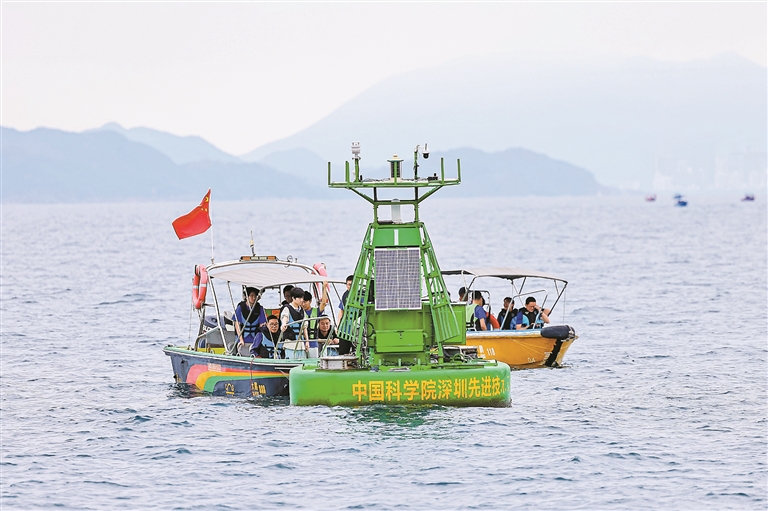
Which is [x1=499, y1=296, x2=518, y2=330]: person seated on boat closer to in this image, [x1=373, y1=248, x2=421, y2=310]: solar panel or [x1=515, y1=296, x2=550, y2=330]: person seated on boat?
[x1=515, y1=296, x2=550, y2=330]: person seated on boat

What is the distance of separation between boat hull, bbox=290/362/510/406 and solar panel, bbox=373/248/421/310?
123 cm

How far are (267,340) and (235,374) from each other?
1028 millimetres

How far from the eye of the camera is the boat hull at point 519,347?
28.9 meters

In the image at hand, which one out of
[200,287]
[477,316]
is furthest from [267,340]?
[477,316]

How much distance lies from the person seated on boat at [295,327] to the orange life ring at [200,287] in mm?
1972

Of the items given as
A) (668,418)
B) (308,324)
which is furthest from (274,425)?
(668,418)

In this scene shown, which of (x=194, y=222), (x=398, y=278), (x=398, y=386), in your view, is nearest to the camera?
(x=398, y=386)

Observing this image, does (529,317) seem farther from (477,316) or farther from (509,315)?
(477,316)

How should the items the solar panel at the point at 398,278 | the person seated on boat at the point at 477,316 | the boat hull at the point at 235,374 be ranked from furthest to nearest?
the person seated on boat at the point at 477,316, the boat hull at the point at 235,374, the solar panel at the point at 398,278

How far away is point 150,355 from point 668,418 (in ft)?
51.2

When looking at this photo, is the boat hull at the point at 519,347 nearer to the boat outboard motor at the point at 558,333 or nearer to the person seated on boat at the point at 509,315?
the boat outboard motor at the point at 558,333

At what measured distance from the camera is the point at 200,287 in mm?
27844

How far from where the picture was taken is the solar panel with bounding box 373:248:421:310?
74.9 feet

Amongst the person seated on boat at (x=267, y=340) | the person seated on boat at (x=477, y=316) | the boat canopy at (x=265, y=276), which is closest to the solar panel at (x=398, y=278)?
the boat canopy at (x=265, y=276)
